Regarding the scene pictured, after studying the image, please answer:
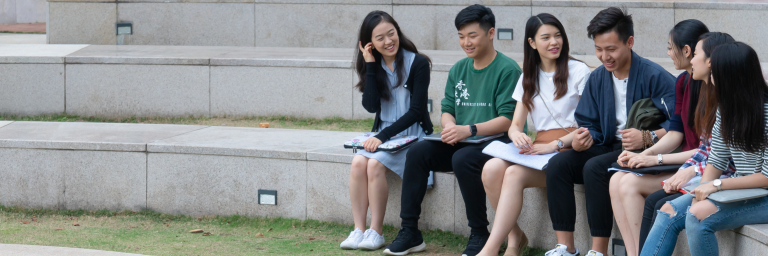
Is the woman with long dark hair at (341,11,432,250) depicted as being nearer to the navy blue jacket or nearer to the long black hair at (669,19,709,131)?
the navy blue jacket

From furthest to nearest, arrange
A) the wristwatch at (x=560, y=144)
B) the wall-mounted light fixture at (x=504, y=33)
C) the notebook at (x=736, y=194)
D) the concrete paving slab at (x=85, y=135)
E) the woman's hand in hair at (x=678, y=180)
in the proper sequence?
the wall-mounted light fixture at (x=504, y=33), the concrete paving slab at (x=85, y=135), the wristwatch at (x=560, y=144), the woman's hand in hair at (x=678, y=180), the notebook at (x=736, y=194)

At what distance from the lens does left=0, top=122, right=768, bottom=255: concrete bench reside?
204 inches

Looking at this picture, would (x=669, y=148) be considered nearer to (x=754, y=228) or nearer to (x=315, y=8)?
(x=754, y=228)

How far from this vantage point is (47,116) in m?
7.65

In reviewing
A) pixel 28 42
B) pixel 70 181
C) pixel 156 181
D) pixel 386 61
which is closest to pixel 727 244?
pixel 386 61

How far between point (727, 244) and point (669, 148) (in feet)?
1.83

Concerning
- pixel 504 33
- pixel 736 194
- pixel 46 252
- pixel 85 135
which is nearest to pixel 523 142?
Result: pixel 736 194

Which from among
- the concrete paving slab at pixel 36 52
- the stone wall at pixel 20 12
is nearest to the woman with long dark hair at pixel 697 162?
the concrete paving slab at pixel 36 52

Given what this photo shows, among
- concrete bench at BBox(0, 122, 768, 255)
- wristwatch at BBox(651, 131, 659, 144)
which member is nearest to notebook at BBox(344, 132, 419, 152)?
concrete bench at BBox(0, 122, 768, 255)

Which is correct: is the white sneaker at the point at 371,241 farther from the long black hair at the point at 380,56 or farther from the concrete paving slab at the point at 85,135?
the concrete paving slab at the point at 85,135

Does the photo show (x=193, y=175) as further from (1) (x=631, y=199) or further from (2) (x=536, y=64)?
(1) (x=631, y=199)

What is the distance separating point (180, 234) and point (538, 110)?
7.87 feet

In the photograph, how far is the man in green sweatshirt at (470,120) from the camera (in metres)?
4.48

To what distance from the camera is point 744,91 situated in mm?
3240
